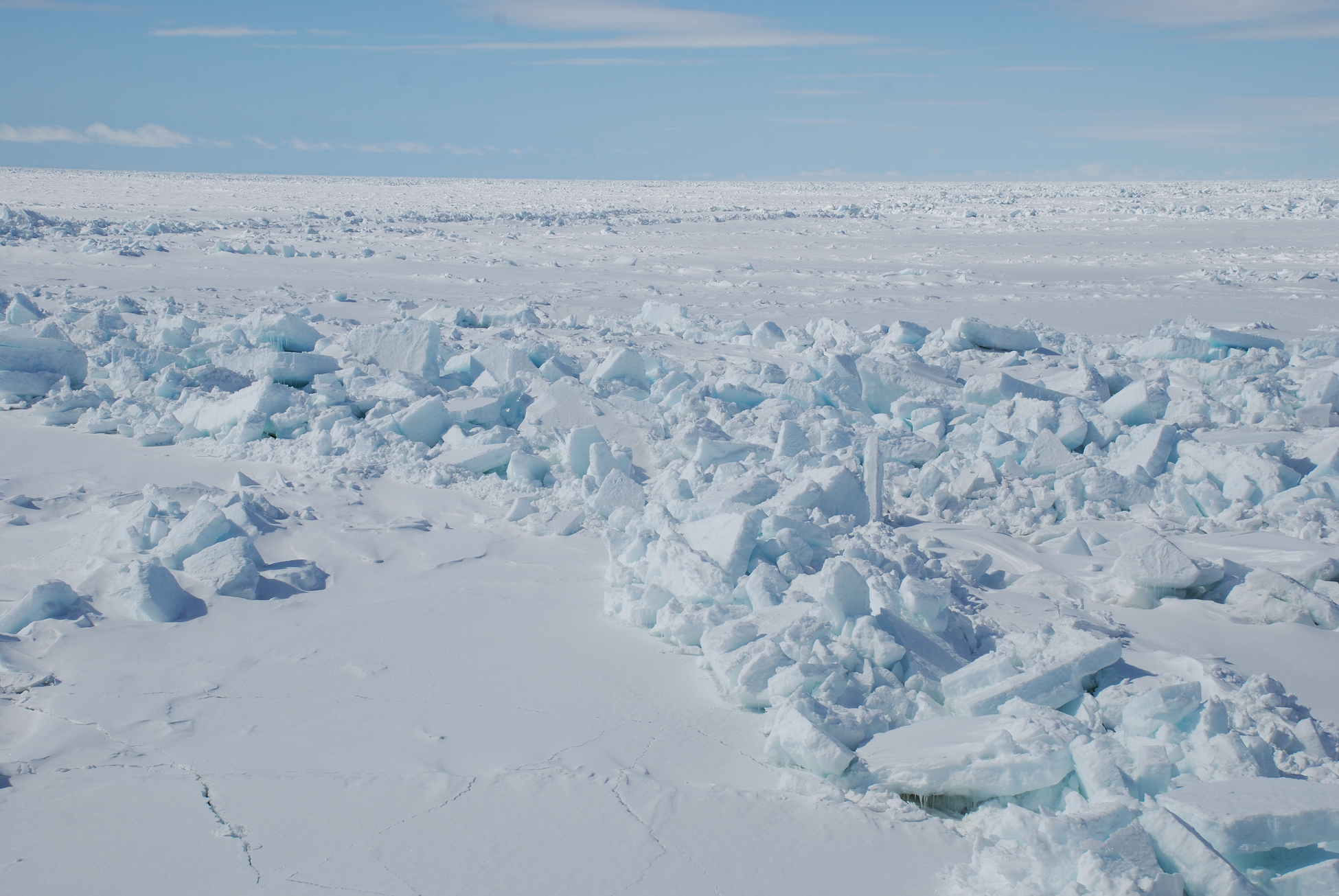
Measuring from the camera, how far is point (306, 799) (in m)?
2.07

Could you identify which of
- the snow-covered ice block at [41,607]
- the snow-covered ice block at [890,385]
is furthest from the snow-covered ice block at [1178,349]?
the snow-covered ice block at [41,607]

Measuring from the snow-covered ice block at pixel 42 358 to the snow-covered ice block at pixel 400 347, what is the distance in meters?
1.62

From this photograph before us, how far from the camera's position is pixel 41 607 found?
2.83m

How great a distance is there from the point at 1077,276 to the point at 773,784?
12601 mm

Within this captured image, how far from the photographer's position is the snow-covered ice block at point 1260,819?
1.77 meters

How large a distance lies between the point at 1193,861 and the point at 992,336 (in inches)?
244

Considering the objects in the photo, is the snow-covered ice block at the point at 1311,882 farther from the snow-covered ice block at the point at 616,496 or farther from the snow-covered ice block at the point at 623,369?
the snow-covered ice block at the point at 623,369

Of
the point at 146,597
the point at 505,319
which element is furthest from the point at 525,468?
the point at 505,319

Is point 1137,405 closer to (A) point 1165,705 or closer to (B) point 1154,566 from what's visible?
(B) point 1154,566

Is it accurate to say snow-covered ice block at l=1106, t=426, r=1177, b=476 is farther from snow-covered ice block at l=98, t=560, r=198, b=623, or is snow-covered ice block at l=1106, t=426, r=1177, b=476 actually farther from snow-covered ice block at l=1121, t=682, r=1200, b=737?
snow-covered ice block at l=98, t=560, r=198, b=623

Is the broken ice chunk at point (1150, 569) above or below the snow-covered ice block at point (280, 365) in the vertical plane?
below

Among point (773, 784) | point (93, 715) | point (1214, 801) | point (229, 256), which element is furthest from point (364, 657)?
point (229, 256)

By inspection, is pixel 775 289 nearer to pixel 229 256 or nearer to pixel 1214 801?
pixel 229 256

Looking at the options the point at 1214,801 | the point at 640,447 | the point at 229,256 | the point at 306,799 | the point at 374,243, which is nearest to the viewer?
the point at 1214,801
